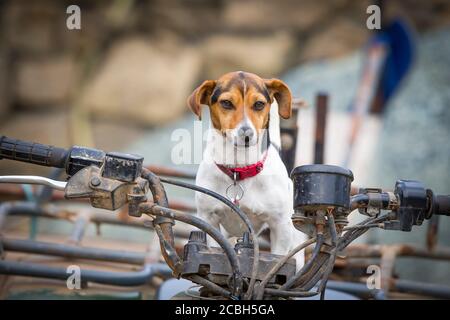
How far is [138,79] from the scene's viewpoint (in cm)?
980

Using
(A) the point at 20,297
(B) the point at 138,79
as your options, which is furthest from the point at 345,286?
(B) the point at 138,79

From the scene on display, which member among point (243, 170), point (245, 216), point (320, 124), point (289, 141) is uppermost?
point (320, 124)

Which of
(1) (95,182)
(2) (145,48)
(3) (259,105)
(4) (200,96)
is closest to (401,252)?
(3) (259,105)

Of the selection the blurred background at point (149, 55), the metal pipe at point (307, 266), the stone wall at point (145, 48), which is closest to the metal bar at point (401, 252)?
the metal pipe at point (307, 266)

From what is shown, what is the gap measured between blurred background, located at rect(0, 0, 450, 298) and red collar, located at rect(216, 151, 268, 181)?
607 centimetres

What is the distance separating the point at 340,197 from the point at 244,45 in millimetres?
8198

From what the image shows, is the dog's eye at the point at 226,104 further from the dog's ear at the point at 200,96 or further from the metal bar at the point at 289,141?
the metal bar at the point at 289,141

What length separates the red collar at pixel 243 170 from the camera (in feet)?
9.24

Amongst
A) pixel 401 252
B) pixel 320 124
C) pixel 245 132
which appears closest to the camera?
pixel 245 132

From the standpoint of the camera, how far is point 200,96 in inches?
110

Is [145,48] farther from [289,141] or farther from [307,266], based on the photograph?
[307,266]

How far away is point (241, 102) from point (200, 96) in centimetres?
17

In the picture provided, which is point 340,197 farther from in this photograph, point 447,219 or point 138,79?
point 138,79

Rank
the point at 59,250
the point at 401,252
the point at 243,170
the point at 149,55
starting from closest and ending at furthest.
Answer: the point at 243,170 → the point at 59,250 → the point at 401,252 → the point at 149,55
